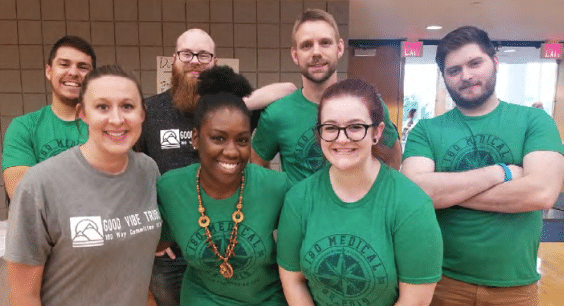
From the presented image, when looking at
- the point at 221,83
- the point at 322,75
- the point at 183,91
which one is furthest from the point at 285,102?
the point at 183,91

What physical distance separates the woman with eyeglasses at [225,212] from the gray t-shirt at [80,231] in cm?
14

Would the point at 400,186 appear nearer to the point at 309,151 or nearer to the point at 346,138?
the point at 346,138

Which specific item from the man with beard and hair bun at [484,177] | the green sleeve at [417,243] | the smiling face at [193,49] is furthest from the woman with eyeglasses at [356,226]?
the smiling face at [193,49]

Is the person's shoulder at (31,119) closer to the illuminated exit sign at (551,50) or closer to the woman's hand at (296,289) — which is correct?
the woman's hand at (296,289)

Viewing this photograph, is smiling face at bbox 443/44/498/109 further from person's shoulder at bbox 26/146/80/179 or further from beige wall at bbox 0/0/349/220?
beige wall at bbox 0/0/349/220

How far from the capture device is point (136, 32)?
436 centimetres

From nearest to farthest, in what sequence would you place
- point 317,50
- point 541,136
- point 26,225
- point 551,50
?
point 26,225 → point 541,136 → point 317,50 → point 551,50

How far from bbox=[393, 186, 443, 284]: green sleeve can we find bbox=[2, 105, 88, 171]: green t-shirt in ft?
4.34

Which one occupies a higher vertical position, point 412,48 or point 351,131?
point 412,48

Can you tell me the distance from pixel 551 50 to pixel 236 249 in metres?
9.23

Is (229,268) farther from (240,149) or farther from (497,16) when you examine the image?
(497,16)

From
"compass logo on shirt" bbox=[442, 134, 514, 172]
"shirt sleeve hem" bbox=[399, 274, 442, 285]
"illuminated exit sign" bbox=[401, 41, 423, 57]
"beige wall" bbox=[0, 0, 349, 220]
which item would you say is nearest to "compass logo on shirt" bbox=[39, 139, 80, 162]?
"shirt sleeve hem" bbox=[399, 274, 442, 285]

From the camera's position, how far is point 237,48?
4.46 m

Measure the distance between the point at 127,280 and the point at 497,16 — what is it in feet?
20.5
